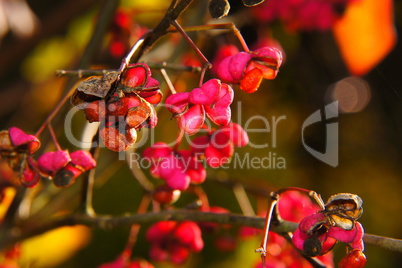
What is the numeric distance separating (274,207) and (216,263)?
114 centimetres

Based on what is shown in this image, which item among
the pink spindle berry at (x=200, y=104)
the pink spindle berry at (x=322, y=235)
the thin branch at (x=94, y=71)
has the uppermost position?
the thin branch at (x=94, y=71)

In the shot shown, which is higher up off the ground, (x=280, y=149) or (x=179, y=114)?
(x=179, y=114)

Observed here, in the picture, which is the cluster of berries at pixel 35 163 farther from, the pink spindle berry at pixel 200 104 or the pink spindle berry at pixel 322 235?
the pink spindle berry at pixel 322 235

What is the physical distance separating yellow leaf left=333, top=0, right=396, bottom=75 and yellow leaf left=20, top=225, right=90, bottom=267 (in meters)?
1.15

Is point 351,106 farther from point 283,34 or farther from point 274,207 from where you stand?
point 274,207

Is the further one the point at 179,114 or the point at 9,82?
the point at 9,82

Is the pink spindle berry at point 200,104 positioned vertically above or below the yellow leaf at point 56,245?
above

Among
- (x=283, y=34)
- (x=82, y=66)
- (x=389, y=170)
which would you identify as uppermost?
(x=82, y=66)

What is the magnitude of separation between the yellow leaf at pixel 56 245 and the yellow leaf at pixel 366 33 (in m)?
1.15

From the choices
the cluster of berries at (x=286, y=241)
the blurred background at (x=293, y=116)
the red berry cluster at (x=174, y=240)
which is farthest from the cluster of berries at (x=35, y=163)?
the blurred background at (x=293, y=116)

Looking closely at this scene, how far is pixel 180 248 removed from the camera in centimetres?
118

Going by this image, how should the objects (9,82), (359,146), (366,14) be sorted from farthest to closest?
(9,82)
(359,146)
(366,14)

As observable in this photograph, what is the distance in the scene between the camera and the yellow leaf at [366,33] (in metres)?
1.82

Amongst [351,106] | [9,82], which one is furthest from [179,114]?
[9,82]
